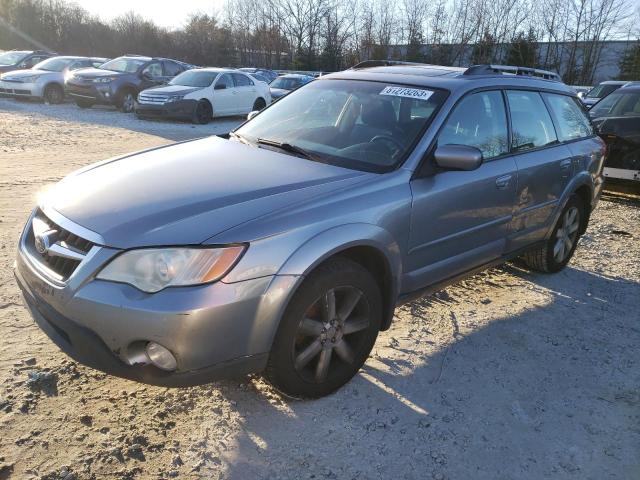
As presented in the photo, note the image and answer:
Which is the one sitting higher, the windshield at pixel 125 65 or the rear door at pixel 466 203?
the windshield at pixel 125 65

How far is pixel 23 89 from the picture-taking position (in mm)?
17016

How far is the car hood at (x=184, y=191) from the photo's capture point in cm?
242

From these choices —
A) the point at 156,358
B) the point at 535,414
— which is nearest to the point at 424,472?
the point at 535,414

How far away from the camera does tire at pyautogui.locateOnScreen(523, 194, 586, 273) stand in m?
4.89

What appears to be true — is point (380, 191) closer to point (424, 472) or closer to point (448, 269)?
point (448, 269)

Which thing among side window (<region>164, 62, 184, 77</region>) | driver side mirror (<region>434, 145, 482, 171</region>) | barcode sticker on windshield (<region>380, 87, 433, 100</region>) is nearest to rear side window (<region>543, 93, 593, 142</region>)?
barcode sticker on windshield (<region>380, 87, 433, 100</region>)

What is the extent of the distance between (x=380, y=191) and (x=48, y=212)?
1.73 meters

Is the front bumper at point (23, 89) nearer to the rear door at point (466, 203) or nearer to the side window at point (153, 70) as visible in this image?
the side window at point (153, 70)

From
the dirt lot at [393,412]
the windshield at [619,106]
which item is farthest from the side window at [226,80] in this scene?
the dirt lot at [393,412]

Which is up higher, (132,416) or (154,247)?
(154,247)

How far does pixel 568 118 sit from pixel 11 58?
2320 cm

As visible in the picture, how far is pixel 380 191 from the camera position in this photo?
9.76ft

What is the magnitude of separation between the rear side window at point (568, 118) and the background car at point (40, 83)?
16676 millimetres

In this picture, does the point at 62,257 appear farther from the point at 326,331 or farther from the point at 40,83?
the point at 40,83
